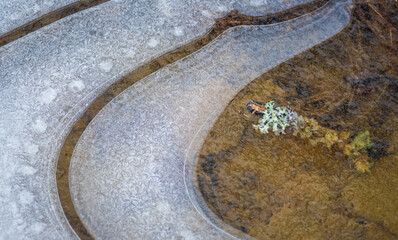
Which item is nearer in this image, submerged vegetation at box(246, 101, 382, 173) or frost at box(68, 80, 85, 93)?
submerged vegetation at box(246, 101, 382, 173)

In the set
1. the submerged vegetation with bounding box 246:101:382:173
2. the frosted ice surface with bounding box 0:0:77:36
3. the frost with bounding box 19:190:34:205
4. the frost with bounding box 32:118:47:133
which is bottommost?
the frost with bounding box 19:190:34:205

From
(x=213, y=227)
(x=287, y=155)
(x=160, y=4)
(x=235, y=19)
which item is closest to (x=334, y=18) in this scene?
(x=235, y=19)

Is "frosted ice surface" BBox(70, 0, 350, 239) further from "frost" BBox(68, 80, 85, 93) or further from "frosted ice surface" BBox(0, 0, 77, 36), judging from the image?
"frosted ice surface" BBox(0, 0, 77, 36)

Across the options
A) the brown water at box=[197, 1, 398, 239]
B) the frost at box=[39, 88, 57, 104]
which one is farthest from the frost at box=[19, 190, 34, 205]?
the brown water at box=[197, 1, 398, 239]

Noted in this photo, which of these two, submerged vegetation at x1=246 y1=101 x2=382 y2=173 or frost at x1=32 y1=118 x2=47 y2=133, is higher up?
frost at x1=32 y1=118 x2=47 y2=133

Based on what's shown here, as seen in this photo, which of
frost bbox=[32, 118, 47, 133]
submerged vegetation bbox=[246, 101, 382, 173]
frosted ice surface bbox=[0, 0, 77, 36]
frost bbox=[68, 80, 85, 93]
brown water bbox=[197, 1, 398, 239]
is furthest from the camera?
frosted ice surface bbox=[0, 0, 77, 36]

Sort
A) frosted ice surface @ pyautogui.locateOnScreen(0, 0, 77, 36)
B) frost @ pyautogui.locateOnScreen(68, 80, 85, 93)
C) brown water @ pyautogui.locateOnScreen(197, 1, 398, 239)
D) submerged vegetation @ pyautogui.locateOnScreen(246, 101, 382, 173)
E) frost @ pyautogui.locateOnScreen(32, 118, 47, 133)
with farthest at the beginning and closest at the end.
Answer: frosted ice surface @ pyautogui.locateOnScreen(0, 0, 77, 36), frost @ pyautogui.locateOnScreen(68, 80, 85, 93), frost @ pyautogui.locateOnScreen(32, 118, 47, 133), submerged vegetation @ pyautogui.locateOnScreen(246, 101, 382, 173), brown water @ pyautogui.locateOnScreen(197, 1, 398, 239)

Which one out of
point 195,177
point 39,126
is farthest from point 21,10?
point 195,177
